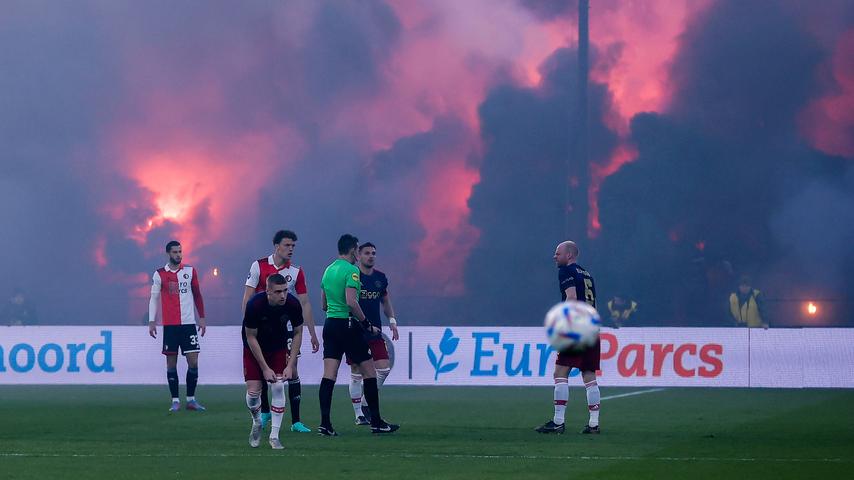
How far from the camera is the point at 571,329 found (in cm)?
771

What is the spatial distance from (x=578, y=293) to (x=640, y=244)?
26.9 m

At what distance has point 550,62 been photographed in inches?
1714

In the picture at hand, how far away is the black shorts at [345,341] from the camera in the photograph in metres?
A: 13.8

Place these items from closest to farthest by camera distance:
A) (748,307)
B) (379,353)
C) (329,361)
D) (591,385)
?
(329,361) < (591,385) < (379,353) < (748,307)

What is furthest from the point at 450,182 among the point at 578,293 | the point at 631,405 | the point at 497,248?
the point at 578,293

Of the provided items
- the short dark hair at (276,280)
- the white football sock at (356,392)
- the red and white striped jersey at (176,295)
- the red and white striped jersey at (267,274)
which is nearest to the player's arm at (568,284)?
the white football sock at (356,392)

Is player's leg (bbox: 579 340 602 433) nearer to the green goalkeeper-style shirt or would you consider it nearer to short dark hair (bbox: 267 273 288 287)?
the green goalkeeper-style shirt

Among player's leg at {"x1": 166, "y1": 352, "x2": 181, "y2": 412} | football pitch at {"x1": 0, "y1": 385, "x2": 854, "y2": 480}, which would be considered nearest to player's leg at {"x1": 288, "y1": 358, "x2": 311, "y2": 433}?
football pitch at {"x1": 0, "y1": 385, "x2": 854, "y2": 480}

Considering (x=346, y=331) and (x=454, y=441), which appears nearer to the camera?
(x=454, y=441)

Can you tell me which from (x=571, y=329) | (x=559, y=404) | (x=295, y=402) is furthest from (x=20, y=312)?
(x=571, y=329)

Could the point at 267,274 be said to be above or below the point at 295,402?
above

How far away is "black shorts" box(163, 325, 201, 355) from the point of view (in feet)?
58.2

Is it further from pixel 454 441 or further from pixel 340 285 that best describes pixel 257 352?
pixel 454 441

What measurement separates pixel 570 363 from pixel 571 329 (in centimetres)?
642
